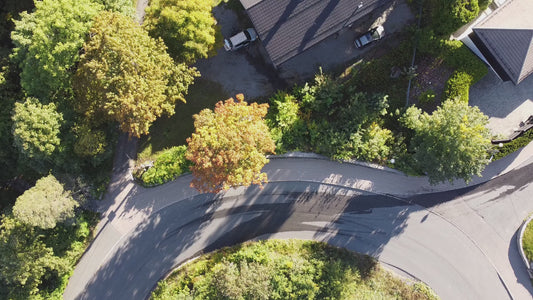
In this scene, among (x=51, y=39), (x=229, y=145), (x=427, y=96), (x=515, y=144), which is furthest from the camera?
(x=427, y=96)

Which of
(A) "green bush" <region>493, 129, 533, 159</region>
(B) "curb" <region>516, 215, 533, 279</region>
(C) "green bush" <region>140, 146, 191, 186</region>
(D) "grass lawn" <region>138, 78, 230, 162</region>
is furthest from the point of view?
(B) "curb" <region>516, 215, 533, 279</region>

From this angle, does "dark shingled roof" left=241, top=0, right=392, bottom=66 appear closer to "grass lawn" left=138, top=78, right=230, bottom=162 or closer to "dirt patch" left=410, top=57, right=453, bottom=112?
"dirt patch" left=410, top=57, right=453, bottom=112

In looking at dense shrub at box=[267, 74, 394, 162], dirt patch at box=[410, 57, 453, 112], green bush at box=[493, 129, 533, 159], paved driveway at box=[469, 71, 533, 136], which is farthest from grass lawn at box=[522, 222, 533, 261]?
dense shrub at box=[267, 74, 394, 162]

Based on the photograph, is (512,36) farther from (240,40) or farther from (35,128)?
(35,128)

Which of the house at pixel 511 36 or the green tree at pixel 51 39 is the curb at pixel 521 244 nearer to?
the house at pixel 511 36

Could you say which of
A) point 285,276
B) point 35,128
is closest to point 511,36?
point 285,276
